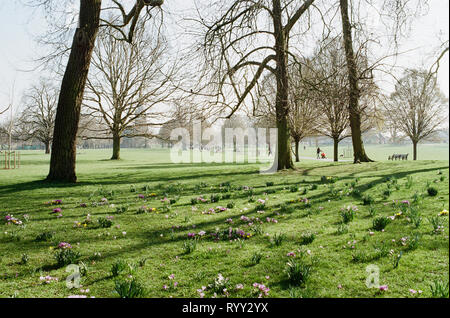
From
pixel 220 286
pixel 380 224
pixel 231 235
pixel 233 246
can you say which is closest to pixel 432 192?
pixel 380 224

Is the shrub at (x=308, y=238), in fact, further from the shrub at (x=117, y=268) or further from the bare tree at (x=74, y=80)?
the bare tree at (x=74, y=80)

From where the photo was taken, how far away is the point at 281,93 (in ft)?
36.0

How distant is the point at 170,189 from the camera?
29.7 ft

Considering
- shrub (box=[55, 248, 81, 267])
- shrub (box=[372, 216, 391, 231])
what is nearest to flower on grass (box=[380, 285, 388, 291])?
shrub (box=[372, 216, 391, 231])

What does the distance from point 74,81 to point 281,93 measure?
739 centimetres

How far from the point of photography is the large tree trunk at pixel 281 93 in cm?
1018

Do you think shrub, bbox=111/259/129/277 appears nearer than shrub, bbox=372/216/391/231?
Yes

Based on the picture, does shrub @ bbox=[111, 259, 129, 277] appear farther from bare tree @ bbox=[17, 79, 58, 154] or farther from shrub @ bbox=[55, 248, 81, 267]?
bare tree @ bbox=[17, 79, 58, 154]

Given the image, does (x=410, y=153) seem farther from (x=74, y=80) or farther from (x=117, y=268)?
(x=117, y=268)

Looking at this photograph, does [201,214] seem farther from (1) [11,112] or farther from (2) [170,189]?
(1) [11,112]

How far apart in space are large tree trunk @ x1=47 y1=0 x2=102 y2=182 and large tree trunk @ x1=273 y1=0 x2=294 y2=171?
6.25 m

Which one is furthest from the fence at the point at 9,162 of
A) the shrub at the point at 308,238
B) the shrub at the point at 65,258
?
the shrub at the point at 308,238

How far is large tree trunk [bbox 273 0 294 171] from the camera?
33.4ft
